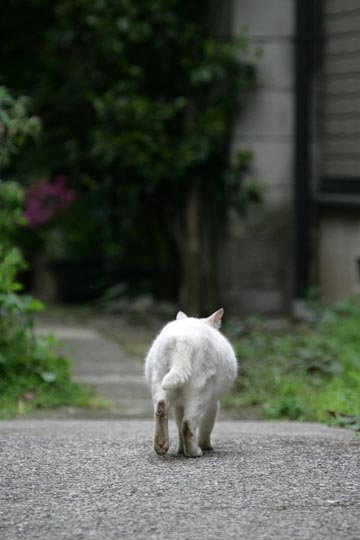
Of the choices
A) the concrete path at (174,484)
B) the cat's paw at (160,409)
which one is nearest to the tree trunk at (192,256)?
the concrete path at (174,484)

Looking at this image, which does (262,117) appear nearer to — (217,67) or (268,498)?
(217,67)

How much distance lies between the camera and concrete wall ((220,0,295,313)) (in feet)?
40.2

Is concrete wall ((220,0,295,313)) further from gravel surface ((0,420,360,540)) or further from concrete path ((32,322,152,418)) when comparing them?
gravel surface ((0,420,360,540))

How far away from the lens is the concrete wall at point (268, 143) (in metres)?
12.3

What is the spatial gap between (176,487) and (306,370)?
14.0 ft

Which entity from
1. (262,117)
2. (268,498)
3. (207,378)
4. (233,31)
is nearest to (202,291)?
(262,117)

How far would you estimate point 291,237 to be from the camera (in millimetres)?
12383

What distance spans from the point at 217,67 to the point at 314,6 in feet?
3.79

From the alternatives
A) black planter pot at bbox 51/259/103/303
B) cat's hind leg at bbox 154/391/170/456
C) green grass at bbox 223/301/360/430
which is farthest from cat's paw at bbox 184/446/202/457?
black planter pot at bbox 51/259/103/303

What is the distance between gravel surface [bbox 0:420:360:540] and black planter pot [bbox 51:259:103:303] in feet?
29.6

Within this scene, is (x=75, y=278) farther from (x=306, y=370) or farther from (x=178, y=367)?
(x=178, y=367)

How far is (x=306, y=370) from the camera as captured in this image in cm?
894

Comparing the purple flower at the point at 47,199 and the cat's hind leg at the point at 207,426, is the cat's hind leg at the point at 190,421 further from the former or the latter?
the purple flower at the point at 47,199

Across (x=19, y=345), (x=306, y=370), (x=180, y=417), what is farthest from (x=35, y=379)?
(x=180, y=417)
